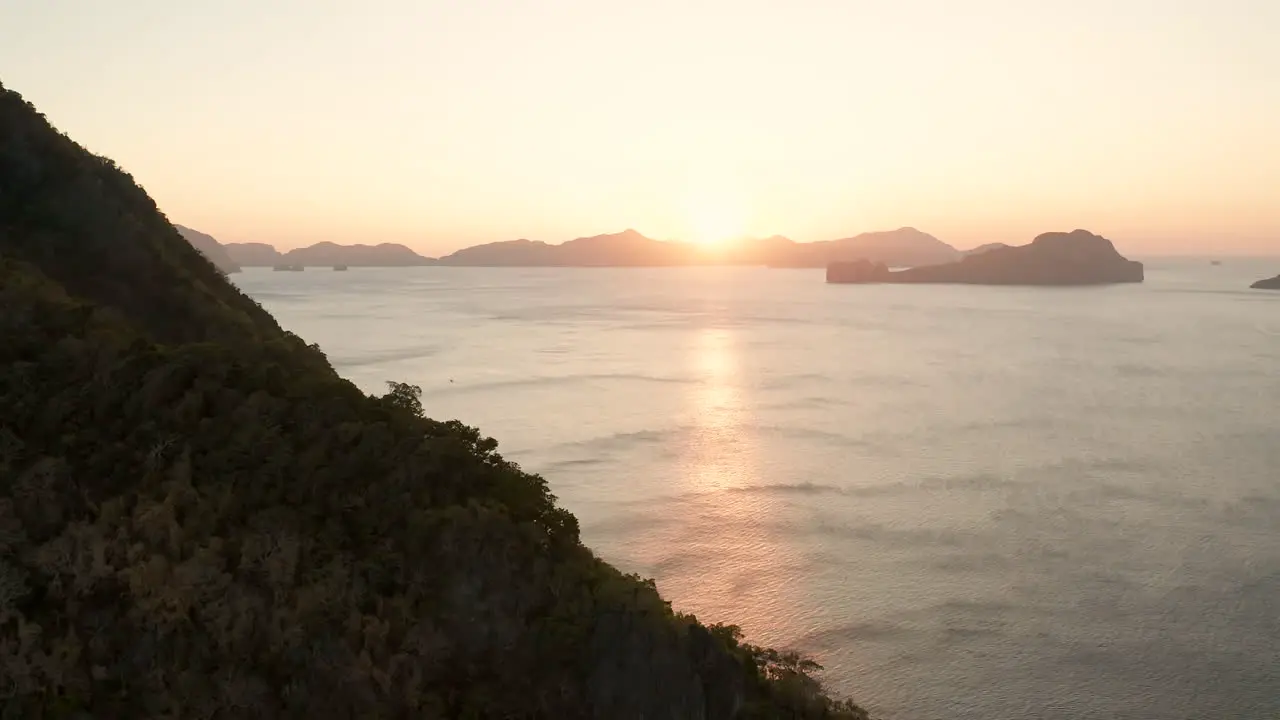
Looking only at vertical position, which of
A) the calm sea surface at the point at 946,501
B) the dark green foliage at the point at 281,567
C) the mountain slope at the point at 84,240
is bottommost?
the calm sea surface at the point at 946,501

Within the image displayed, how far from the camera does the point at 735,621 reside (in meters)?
31.3

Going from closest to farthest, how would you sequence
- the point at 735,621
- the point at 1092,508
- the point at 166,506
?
the point at 166,506 < the point at 735,621 < the point at 1092,508

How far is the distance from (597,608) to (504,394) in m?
59.5

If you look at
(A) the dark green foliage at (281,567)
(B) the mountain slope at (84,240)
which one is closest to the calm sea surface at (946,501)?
(A) the dark green foliage at (281,567)

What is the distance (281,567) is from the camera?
17.5m

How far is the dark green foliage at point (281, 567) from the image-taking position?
640 inches

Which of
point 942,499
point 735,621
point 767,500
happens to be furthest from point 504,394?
point 735,621

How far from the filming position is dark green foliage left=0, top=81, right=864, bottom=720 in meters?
16.2

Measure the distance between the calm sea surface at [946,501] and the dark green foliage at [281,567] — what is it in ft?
38.8

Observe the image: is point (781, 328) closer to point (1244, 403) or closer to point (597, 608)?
point (1244, 403)

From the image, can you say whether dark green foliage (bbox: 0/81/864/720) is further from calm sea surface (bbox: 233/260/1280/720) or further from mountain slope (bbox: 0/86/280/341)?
calm sea surface (bbox: 233/260/1280/720)

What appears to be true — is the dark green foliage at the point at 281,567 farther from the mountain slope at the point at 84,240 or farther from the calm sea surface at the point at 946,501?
the calm sea surface at the point at 946,501

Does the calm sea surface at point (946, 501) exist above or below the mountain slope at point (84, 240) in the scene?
below

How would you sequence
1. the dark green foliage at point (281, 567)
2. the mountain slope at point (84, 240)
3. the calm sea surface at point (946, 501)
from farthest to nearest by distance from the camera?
the mountain slope at point (84, 240) < the calm sea surface at point (946, 501) < the dark green foliage at point (281, 567)
